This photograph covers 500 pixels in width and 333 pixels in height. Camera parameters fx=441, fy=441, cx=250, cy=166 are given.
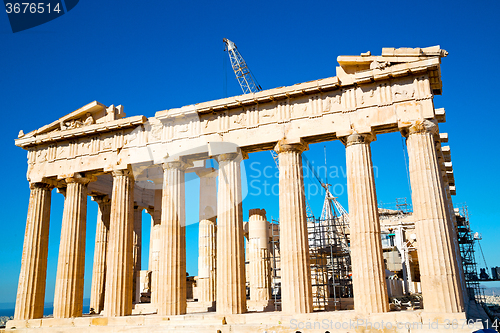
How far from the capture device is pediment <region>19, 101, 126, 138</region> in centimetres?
2962

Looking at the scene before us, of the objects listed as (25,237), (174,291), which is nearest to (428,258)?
(174,291)

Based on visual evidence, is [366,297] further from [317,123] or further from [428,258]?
[317,123]

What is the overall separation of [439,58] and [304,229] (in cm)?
1089

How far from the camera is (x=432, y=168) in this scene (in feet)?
70.0

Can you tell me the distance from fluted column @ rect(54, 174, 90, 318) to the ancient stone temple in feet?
0.22

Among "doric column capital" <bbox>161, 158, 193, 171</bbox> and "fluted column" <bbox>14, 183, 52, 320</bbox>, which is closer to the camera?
"doric column capital" <bbox>161, 158, 193, 171</bbox>

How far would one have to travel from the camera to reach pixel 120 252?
1043 inches

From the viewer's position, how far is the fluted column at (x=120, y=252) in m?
25.7

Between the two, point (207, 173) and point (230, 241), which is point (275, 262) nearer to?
point (207, 173)

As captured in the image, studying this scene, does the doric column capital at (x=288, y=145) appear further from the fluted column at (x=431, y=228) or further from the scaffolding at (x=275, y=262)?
the scaffolding at (x=275, y=262)

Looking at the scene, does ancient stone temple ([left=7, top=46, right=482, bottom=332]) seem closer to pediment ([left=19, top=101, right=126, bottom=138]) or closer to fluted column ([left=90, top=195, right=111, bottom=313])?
pediment ([left=19, top=101, right=126, bottom=138])

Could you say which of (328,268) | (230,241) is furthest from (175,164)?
(328,268)

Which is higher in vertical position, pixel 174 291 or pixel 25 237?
pixel 25 237

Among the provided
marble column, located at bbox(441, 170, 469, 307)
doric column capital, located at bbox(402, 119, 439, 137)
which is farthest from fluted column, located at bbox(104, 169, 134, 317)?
marble column, located at bbox(441, 170, 469, 307)
